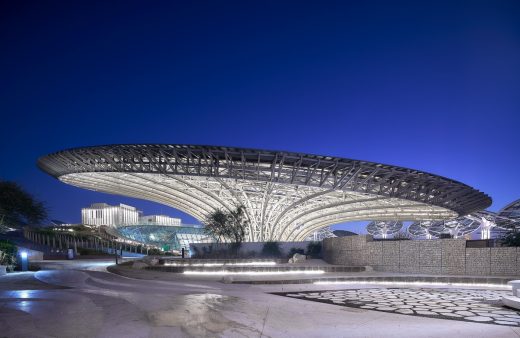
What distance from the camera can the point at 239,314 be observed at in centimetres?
984

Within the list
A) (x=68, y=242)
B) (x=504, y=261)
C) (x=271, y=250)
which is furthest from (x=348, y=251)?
(x=68, y=242)

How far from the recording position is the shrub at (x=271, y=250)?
135ft

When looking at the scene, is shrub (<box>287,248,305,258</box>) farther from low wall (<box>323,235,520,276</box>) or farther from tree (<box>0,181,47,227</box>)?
tree (<box>0,181,47,227</box>)

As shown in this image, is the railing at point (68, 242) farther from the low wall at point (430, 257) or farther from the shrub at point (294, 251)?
the low wall at point (430, 257)

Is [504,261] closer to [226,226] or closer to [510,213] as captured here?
[226,226]

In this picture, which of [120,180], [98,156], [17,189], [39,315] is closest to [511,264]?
[39,315]

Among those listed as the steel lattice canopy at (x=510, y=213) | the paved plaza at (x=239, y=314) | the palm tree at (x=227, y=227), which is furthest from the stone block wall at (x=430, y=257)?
the steel lattice canopy at (x=510, y=213)

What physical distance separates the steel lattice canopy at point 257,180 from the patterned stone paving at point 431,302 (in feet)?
76.2

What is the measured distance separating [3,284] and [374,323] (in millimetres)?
13847

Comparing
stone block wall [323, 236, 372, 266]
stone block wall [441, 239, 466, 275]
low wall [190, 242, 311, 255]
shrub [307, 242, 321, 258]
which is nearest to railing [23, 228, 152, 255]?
low wall [190, 242, 311, 255]

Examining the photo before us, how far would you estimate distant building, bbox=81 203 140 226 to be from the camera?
154875 millimetres

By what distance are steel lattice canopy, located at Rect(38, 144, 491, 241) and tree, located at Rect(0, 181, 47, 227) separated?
31.0 ft

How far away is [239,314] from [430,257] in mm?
15258

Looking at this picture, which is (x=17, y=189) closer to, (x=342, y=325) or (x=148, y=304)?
(x=148, y=304)
